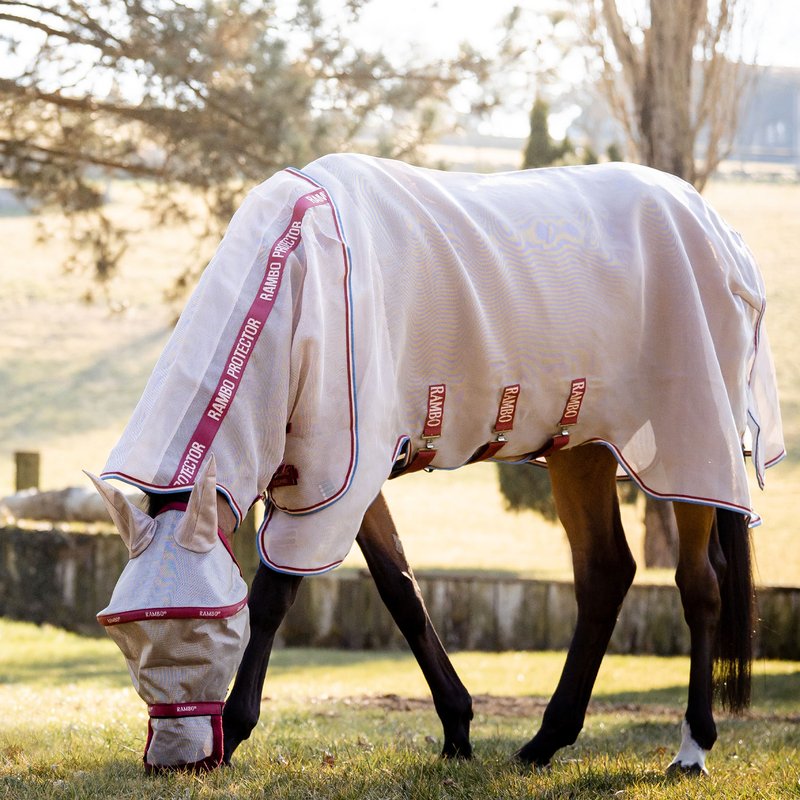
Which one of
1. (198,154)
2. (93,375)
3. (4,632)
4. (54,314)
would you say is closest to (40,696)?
(4,632)

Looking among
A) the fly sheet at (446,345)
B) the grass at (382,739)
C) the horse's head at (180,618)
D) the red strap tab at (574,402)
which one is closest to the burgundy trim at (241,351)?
the fly sheet at (446,345)

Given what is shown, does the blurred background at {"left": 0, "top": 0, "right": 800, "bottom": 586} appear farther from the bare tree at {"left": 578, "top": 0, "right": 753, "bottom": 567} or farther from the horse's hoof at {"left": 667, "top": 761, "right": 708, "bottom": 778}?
the horse's hoof at {"left": 667, "top": 761, "right": 708, "bottom": 778}


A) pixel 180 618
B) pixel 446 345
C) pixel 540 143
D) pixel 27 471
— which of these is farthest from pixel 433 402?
pixel 540 143

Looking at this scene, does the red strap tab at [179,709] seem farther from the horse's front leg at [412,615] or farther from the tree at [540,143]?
the tree at [540,143]

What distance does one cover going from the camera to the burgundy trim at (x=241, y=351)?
100 inches

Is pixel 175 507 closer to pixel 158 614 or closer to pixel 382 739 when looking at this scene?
pixel 158 614

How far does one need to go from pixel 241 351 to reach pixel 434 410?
2.17 feet

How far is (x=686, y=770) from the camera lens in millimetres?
3334

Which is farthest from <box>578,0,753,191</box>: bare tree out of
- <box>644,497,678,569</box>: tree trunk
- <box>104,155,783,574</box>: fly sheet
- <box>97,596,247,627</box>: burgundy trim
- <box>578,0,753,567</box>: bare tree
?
<box>97,596,247,627</box>: burgundy trim

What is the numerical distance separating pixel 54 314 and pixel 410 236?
86.9 feet

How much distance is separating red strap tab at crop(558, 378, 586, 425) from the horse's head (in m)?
1.27

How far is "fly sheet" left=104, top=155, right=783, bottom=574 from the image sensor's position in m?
2.70

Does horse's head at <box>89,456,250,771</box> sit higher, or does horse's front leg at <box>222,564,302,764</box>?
horse's head at <box>89,456,250,771</box>

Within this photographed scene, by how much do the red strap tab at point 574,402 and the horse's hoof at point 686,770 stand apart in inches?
40.8
